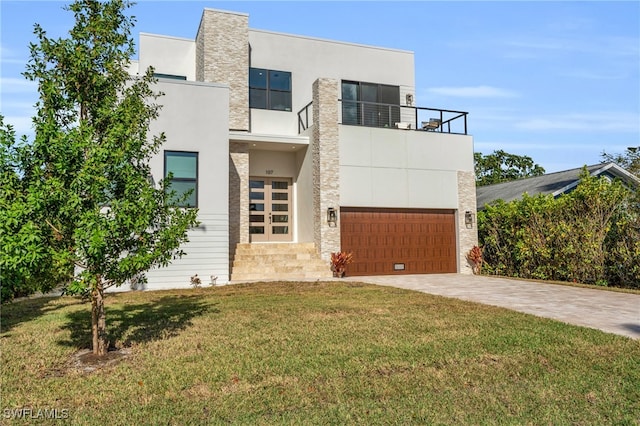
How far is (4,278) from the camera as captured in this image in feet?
14.7

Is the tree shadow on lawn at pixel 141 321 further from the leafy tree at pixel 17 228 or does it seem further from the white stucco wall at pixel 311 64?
the white stucco wall at pixel 311 64

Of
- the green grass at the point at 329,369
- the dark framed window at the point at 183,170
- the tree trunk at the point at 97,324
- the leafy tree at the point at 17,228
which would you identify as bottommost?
the green grass at the point at 329,369

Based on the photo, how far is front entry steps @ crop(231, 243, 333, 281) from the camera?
13938 mm

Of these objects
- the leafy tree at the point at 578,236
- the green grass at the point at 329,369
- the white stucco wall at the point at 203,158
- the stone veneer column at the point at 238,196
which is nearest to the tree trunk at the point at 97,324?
the green grass at the point at 329,369

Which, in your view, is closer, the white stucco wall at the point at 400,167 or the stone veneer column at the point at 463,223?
the white stucco wall at the point at 400,167

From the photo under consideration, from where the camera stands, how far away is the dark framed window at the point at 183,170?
12.6 m

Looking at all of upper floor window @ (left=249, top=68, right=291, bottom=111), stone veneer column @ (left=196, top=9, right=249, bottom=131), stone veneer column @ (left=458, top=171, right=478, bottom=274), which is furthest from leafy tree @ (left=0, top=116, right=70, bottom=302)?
stone veneer column @ (left=458, top=171, right=478, bottom=274)

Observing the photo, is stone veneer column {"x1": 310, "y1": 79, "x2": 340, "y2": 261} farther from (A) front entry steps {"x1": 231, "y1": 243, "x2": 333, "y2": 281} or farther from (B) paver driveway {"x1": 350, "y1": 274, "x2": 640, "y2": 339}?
(B) paver driveway {"x1": 350, "y1": 274, "x2": 640, "y2": 339}

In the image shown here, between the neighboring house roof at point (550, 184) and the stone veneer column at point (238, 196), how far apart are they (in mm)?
9791

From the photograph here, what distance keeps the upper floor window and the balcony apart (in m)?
0.93

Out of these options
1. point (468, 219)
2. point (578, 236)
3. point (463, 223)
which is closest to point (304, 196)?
point (463, 223)

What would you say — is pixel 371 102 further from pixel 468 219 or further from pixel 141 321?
pixel 141 321

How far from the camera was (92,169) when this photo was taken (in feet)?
15.9

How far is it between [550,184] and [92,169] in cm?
1978
